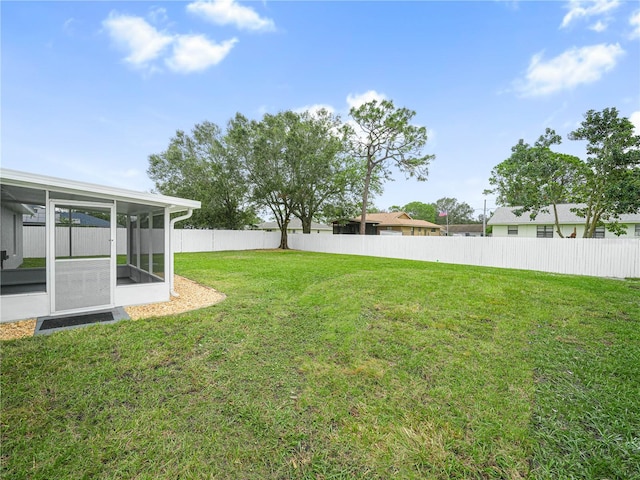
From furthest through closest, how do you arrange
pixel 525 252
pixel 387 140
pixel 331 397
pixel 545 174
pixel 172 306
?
pixel 387 140 → pixel 545 174 → pixel 525 252 → pixel 172 306 → pixel 331 397

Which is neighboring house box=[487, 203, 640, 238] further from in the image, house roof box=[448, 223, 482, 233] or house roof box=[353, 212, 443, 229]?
house roof box=[448, 223, 482, 233]

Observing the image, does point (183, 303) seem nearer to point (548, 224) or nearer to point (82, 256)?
point (82, 256)

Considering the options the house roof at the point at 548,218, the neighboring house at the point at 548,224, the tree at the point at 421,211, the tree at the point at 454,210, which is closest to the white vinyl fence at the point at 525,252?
the house roof at the point at 548,218

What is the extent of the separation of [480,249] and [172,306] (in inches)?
456

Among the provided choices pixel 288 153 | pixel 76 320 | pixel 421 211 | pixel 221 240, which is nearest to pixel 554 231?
pixel 288 153

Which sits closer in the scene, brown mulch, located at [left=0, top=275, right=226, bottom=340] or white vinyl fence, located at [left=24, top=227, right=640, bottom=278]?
brown mulch, located at [left=0, top=275, right=226, bottom=340]

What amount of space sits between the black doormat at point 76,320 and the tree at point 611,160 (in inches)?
595

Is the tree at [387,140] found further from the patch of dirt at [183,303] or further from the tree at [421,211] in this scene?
the tree at [421,211]

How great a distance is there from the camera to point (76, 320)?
454cm

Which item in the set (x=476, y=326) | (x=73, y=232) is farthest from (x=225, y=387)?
(x=73, y=232)

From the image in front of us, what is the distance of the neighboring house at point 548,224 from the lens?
65.4 feet

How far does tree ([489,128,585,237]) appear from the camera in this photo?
13.1m

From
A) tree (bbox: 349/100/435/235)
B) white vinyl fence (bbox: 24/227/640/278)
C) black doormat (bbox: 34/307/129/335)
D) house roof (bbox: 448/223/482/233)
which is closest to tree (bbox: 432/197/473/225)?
house roof (bbox: 448/223/482/233)

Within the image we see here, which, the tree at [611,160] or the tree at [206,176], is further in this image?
the tree at [206,176]
